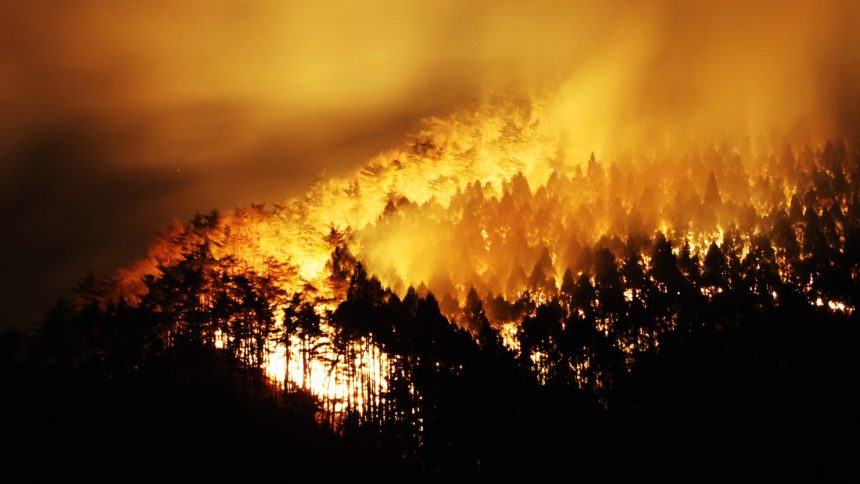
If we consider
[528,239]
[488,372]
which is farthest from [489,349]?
[528,239]

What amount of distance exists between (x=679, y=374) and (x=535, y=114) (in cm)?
6966

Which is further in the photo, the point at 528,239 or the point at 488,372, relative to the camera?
the point at 528,239

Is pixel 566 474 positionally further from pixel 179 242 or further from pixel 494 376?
pixel 179 242

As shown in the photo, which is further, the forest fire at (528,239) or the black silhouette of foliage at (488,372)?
the forest fire at (528,239)

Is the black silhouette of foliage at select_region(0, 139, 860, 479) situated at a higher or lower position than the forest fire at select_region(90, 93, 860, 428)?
lower

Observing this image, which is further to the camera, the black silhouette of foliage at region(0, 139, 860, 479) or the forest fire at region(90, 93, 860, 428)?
the forest fire at region(90, 93, 860, 428)

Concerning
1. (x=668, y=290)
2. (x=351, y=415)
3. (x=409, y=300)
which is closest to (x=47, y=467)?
(x=351, y=415)

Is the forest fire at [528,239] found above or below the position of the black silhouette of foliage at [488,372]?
above

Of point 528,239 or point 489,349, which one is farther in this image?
point 528,239

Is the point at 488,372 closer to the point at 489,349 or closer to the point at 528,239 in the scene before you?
the point at 489,349

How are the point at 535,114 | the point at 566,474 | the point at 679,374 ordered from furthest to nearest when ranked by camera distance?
the point at 535,114
the point at 679,374
the point at 566,474

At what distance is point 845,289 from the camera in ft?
183

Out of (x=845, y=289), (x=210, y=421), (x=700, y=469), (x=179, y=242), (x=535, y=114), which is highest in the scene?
(x=535, y=114)

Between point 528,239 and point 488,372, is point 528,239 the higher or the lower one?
the higher one
